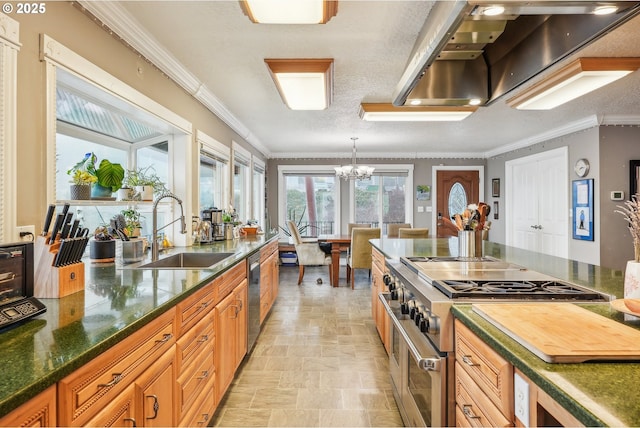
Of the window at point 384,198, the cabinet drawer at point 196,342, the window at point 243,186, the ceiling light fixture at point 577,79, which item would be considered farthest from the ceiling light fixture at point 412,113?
the window at point 384,198

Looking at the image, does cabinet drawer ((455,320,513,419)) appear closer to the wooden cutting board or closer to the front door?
the wooden cutting board

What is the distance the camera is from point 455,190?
7.67 m

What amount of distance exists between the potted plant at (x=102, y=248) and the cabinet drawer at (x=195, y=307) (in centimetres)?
72

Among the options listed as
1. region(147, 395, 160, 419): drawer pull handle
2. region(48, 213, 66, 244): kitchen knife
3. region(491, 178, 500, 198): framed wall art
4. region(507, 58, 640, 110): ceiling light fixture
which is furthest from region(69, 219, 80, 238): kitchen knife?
region(491, 178, 500, 198): framed wall art

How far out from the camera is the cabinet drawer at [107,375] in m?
0.82

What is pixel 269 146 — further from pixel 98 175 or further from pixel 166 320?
pixel 166 320

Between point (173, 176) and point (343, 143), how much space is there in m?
3.86

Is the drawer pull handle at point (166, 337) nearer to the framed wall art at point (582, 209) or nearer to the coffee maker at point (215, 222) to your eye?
the coffee maker at point (215, 222)

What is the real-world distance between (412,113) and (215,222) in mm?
2360

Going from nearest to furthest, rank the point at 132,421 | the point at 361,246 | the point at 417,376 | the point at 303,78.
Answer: the point at 132,421 < the point at 417,376 < the point at 303,78 < the point at 361,246

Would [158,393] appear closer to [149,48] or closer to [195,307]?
[195,307]

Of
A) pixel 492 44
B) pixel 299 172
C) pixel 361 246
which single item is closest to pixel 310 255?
pixel 361 246

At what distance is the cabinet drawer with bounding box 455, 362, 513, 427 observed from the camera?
970 millimetres

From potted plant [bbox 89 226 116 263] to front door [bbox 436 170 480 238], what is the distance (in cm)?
675
